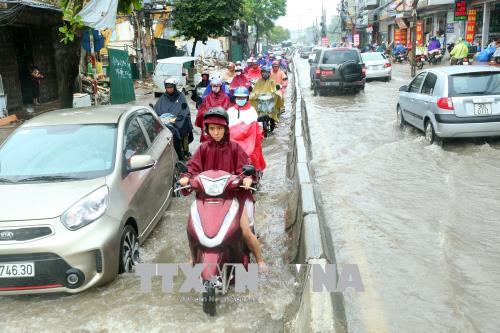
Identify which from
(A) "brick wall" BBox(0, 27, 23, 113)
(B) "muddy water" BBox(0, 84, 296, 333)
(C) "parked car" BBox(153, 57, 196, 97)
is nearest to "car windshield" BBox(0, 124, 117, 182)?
(B) "muddy water" BBox(0, 84, 296, 333)

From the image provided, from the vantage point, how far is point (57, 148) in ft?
17.3

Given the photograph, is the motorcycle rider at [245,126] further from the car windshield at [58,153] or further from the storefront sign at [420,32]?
the storefront sign at [420,32]

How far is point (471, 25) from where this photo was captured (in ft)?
93.2

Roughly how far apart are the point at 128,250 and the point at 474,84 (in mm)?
7053

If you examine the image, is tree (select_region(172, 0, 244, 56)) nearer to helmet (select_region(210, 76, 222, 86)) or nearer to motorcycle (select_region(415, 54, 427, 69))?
motorcycle (select_region(415, 54, 427, 69))

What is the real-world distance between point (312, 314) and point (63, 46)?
8803mm

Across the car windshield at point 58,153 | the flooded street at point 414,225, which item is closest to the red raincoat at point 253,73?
the flooded street at point 414,225

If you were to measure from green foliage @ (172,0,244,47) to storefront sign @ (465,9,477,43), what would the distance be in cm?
1491

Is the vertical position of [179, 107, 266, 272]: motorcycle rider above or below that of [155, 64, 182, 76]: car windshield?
below

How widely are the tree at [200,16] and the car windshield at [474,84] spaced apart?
2668 centimetres

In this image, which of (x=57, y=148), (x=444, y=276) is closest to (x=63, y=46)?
(x=57, y=148)

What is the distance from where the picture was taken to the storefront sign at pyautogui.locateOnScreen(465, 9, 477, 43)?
28219mm

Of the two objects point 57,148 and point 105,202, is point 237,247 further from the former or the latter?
point 57,148

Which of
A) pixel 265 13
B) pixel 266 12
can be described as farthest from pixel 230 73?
pixel 265 13
